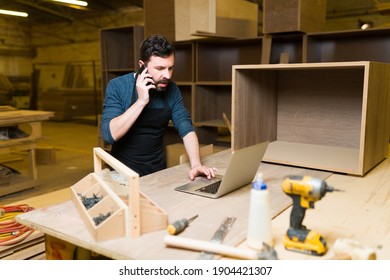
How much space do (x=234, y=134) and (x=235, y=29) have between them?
7.74 feet

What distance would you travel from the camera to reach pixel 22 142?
3.41m

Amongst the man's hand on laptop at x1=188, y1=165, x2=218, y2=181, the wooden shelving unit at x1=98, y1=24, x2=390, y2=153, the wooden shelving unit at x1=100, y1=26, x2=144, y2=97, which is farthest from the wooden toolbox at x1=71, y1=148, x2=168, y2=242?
the wooden shelving unit at x1=100, y1=26, x2=144, y2=97

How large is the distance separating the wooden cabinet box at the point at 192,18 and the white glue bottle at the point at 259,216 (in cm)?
273

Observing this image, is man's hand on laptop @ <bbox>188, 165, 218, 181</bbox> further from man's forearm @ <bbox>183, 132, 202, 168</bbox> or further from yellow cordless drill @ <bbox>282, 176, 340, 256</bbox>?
yellow cordless drill @ <bbox>282, 176, 340, 256</bbox>

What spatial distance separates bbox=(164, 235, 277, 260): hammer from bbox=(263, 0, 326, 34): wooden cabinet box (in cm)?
243

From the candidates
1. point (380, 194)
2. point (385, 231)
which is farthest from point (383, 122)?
point (385, 231)

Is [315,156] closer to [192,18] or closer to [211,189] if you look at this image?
[211,189]

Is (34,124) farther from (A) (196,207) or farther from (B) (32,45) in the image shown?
(B) (32,45)

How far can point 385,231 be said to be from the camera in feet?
3.11

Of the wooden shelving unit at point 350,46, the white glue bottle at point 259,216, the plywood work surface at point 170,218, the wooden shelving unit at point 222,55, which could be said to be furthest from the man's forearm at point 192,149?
the wooden shelving unit at point 350,46

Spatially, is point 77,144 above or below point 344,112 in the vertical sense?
below

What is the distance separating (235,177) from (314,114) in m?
0.92

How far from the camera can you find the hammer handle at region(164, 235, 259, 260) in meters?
0.79

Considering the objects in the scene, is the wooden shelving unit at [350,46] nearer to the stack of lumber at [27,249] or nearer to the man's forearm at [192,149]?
the man's forearm at [192,149]
